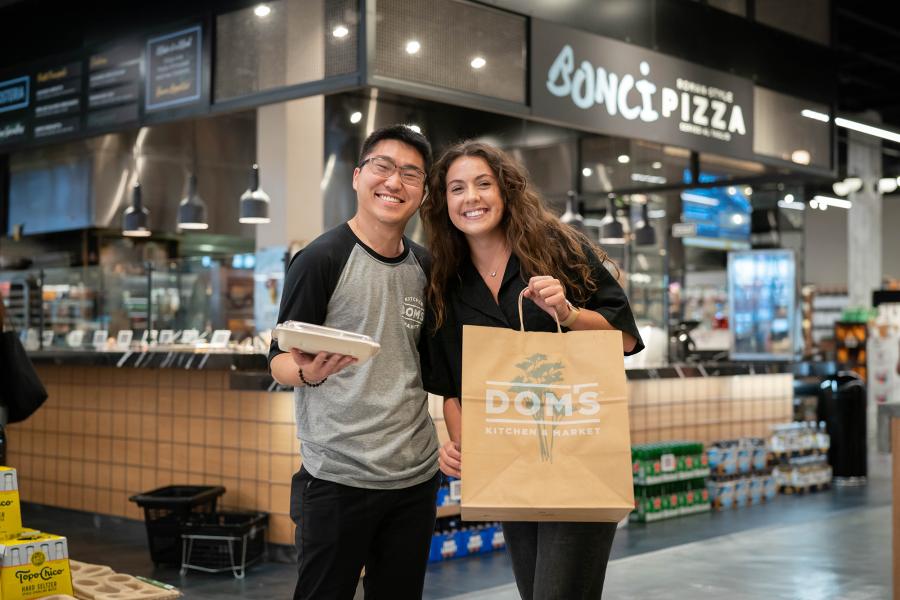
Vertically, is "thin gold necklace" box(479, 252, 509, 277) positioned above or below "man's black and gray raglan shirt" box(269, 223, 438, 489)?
above

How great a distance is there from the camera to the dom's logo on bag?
7.09ft

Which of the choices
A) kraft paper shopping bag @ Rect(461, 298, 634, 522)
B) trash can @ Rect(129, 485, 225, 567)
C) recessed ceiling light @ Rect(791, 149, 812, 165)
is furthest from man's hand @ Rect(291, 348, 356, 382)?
recessed ceiling light @ Rect(791, 149, 812, 165)

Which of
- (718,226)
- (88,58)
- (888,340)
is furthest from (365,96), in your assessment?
(888,340)

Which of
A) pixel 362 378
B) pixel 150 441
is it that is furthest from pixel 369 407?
pixel 150 441

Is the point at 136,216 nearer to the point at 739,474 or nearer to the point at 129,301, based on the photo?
the point at 129,301

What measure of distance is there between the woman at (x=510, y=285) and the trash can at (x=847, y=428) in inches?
294

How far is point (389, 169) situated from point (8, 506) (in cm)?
201

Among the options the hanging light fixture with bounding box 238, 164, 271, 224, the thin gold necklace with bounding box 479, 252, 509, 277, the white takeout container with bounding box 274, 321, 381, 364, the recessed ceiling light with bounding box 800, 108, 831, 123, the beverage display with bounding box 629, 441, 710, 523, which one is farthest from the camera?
the recessed ceiling light with bounding box 800, 108, 831, 123

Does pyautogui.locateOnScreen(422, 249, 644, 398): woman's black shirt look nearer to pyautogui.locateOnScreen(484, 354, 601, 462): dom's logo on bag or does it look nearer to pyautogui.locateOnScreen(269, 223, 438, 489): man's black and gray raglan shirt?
pyautogui.locateOnScreen(269, 223, 438, 489): man's black and gray raglan shirt

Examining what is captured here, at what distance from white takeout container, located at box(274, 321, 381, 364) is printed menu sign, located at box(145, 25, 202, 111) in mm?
4584

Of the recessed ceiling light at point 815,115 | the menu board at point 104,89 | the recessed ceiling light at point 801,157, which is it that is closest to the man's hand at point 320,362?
the menu board at point 104,89

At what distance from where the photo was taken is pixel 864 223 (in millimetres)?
18125

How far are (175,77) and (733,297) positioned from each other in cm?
784

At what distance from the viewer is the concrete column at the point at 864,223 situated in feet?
59.1
